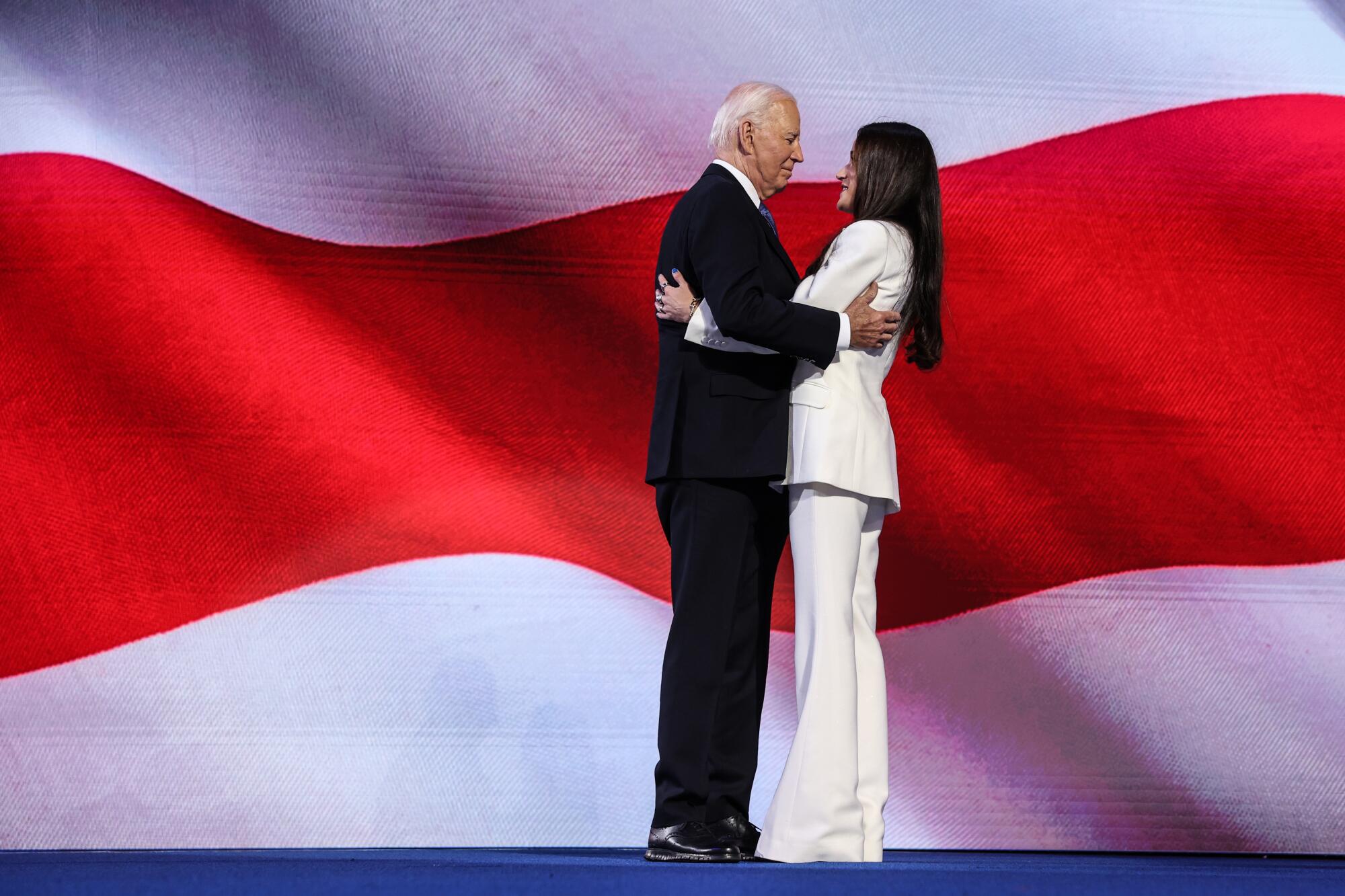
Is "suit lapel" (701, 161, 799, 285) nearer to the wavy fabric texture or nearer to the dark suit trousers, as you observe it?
the dark suit trousers

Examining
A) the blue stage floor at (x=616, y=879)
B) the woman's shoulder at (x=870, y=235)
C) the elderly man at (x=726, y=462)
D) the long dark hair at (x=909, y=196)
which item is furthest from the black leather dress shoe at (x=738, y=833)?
the woman's shoulder at (x=870, y=235)

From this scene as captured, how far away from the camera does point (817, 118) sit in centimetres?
279

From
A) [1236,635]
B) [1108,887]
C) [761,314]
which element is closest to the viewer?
[1108,887]

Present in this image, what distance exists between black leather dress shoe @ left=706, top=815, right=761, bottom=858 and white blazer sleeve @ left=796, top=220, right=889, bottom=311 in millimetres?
785

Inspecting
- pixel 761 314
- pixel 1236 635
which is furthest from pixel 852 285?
pixel 1236 635

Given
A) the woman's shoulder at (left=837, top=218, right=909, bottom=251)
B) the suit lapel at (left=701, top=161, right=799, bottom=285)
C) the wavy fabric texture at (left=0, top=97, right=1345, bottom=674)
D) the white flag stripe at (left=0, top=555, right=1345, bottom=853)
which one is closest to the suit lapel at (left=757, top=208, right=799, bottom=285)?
the suit lapel at (left=701, top=161, right=799, bottom=285)

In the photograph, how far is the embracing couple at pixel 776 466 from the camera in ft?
6.37

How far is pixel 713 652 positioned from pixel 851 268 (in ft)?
2.02

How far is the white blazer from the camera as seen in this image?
197cm

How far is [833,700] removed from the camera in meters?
1.93

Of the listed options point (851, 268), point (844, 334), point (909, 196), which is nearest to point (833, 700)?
point (844, 334)

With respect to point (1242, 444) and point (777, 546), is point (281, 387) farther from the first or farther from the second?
point (1242, 444)

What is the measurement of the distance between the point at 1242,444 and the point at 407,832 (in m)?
1.88

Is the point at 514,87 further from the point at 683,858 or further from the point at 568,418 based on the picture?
the point at 683,858
